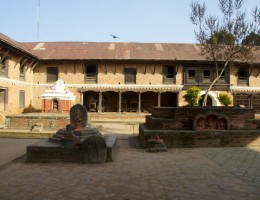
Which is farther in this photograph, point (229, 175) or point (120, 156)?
point (120, 156)

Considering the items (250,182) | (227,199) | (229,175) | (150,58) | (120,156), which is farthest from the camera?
(150,58)

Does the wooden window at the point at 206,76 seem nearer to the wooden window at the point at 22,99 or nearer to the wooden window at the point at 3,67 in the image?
→ the wooden window at the point at 22,99

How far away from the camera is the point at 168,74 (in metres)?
25.5

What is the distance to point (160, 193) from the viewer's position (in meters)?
4.89

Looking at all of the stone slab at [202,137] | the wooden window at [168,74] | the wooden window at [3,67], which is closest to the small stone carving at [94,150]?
the stone slab at [202,137]

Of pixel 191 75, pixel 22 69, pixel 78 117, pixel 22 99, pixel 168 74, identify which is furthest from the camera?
pixel 191 75

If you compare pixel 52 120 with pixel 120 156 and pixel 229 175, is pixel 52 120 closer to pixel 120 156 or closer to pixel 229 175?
pixel 120 156

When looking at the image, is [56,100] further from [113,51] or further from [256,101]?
[256,101]

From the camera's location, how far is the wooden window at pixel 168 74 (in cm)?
2552

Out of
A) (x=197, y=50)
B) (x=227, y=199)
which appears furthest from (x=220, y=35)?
(x=227, y=199)

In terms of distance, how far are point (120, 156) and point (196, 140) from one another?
3201 millimetres

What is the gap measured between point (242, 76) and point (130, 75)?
10.8 metres

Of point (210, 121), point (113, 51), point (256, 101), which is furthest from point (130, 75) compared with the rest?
point (210, 121)

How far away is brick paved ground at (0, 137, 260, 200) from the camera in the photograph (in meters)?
4.83
